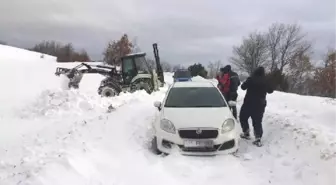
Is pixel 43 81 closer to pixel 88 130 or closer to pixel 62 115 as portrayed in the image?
pixel 62 115

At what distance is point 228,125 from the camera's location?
25.0 feet

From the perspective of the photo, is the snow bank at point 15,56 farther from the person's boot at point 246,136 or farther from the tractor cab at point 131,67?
the person's boot at point 246,136

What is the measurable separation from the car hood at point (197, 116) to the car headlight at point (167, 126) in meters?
0.07

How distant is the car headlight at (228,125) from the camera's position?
750 centimetres

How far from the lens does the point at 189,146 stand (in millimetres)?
7246

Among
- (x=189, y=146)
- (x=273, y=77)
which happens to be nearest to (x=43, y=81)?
(x=189, y=146)

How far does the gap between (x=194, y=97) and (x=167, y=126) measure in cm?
159

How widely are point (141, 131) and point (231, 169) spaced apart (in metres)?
2.74

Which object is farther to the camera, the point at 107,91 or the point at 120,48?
the point at 120,48

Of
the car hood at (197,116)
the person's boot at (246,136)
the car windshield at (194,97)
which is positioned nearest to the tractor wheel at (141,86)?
the car windshield at (194,97)

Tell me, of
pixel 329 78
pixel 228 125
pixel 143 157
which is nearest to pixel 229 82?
pixel 228 125

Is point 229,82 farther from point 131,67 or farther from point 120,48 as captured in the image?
point 120,48

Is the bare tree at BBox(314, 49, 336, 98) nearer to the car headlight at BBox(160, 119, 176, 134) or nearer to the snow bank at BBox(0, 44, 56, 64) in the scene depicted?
the car headlight at BBox(160, 119, 176, 134)

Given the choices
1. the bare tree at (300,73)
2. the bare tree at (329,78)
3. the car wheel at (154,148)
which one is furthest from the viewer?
the bare tree at (300,73)
